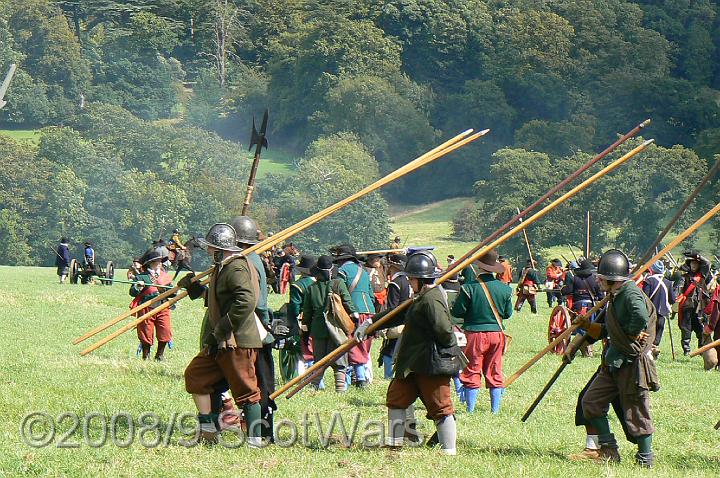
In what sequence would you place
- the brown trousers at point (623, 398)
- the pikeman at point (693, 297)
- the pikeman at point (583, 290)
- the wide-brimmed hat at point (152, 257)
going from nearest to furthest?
the brown trousers at point (623, 398) < the wide-brimmed hat at point (152, 257) < the pikeman at point (583, 290) < the pikeman at point (693, 297)

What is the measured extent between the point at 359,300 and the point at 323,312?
2.67 feet

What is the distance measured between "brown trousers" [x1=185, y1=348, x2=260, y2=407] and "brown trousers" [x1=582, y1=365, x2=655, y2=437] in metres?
→ 2.75

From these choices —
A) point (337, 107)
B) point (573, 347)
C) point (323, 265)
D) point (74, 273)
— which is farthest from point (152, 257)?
point (337, 107)

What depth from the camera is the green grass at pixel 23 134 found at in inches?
4344

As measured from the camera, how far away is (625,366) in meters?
10.2

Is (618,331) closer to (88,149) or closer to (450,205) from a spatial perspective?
(88,149)

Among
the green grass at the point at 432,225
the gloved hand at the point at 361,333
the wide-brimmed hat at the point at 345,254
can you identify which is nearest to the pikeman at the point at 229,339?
the gloved hand at the point at 361,333

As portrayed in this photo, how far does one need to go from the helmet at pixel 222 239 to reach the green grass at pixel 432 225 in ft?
231

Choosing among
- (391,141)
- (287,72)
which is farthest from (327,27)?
A: (391,141)

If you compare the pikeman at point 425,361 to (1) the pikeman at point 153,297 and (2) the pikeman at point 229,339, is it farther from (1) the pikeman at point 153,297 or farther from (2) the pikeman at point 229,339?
(1) the pikeman at point 153,297

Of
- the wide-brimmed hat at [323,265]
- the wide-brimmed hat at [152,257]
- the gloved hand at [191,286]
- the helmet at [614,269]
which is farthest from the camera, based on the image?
the wide-brimmed hat at [152,257]

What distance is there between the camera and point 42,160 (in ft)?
310

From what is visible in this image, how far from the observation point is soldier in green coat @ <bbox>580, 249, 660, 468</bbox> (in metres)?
10.1

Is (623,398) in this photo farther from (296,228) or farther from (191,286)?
(191,286)
